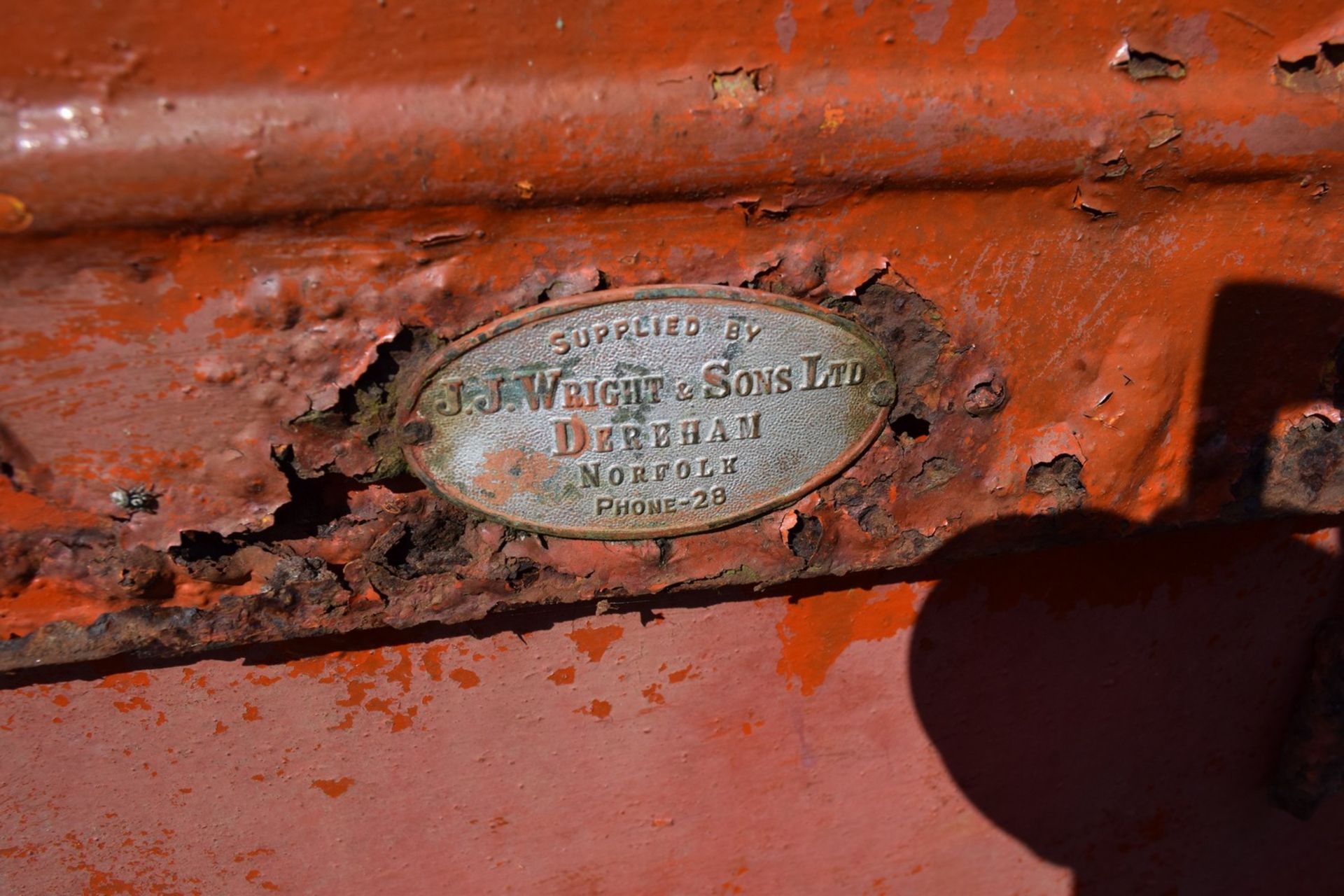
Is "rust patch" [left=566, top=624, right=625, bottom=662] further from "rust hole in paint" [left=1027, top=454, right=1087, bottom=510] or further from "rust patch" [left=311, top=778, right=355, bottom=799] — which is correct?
"rust hole in paint" [left=1027, top=454, right=1087, bottom=510]

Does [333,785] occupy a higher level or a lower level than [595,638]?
lower

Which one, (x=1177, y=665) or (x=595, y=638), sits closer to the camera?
(x=595, y=638)

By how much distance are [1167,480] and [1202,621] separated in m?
0.40

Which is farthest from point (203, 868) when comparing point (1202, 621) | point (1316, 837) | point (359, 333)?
point (1316, 837)

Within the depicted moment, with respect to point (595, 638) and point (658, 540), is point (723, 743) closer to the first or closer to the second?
point (595, 638)

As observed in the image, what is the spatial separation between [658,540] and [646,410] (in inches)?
7.5

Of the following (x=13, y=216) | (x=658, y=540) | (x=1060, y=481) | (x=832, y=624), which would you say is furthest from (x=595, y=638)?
(x=13, y=216)

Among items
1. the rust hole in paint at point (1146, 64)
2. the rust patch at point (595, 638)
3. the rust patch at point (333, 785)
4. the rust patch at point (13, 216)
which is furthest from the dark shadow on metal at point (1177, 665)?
the rust patch at point (13, 216)

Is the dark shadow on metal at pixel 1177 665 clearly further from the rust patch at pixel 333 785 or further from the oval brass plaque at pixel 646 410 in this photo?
the rust patch at pixel 333 785

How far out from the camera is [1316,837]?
175 cm

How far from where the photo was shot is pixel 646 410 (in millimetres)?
931

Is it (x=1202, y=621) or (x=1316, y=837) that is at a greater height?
(x=1202, y=621)

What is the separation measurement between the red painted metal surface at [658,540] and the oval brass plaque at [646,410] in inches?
1.4

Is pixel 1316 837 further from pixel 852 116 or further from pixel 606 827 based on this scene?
pixel 852 116
